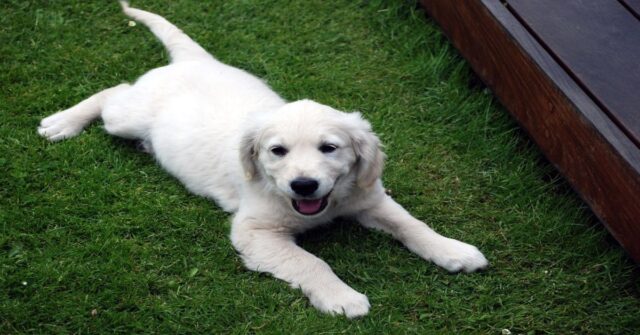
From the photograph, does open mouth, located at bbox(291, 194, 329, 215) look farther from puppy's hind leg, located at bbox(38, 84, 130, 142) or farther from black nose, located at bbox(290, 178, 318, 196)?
puppy's hind leg, located at bbox(38, 84, 130, 142)

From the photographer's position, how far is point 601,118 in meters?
3.33

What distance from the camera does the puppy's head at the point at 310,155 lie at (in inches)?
127

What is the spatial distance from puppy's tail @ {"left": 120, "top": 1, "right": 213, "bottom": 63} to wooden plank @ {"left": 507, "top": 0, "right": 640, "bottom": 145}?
1.79 meters

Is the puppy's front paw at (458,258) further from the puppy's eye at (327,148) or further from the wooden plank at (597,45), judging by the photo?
the wooden plank at (597,45)

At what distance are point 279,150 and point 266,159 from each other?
0.08 meters

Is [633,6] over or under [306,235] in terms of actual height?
over

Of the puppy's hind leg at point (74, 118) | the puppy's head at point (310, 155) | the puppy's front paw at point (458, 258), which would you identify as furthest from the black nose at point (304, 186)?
the puppy's hind leg at point (74, 118)

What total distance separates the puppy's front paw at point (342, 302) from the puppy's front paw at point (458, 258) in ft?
1.35

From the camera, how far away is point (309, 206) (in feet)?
11.0

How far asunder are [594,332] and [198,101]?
2.15 metres

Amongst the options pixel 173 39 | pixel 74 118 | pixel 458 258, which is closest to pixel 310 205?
pixel 458 258

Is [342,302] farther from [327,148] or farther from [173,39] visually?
[173,39]

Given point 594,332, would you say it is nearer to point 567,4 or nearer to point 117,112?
point 567,4

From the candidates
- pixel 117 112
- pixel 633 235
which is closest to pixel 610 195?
pixel 633 235
